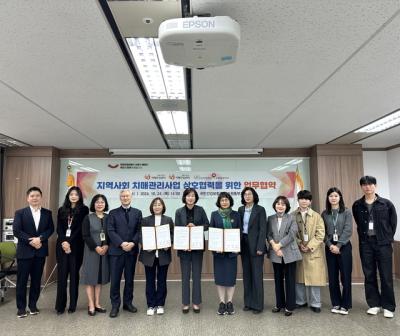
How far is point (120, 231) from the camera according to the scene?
3.99 m

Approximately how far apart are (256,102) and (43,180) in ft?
14.5

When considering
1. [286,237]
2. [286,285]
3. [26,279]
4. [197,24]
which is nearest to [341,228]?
[286,237]

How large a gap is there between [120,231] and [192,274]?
1.06 meters

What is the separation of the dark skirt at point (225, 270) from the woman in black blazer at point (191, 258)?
23 centimetres

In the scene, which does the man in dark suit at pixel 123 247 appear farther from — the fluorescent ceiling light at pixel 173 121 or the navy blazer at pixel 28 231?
the fluorescent ceiling light at pixel 173 121

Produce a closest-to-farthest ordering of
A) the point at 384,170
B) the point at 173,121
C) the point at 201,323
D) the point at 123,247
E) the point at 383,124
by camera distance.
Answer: the point at 201,323
the point at 123,247
the point at 173,121
the point at 383,124
the point at 384,170

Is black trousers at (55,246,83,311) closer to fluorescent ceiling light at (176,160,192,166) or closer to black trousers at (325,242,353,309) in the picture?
fluorescent ceiling light at (176,160,192,166)

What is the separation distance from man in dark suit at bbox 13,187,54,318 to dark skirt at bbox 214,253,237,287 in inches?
88.3

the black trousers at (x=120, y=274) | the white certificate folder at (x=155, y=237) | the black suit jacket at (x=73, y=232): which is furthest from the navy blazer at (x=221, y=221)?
the black suit jacket at (x=73, y=232)

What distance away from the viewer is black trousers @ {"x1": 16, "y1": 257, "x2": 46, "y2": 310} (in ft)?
12.7

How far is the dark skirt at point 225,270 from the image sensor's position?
3.92 metres

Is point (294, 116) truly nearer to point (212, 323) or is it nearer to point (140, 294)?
point (212, 323)

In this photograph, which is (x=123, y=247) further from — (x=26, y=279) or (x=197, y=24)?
(x=197, y=24)

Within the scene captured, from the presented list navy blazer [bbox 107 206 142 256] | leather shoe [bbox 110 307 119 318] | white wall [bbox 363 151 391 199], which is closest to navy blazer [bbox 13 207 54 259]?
navy blazer [bbox 107 206 142 256]
